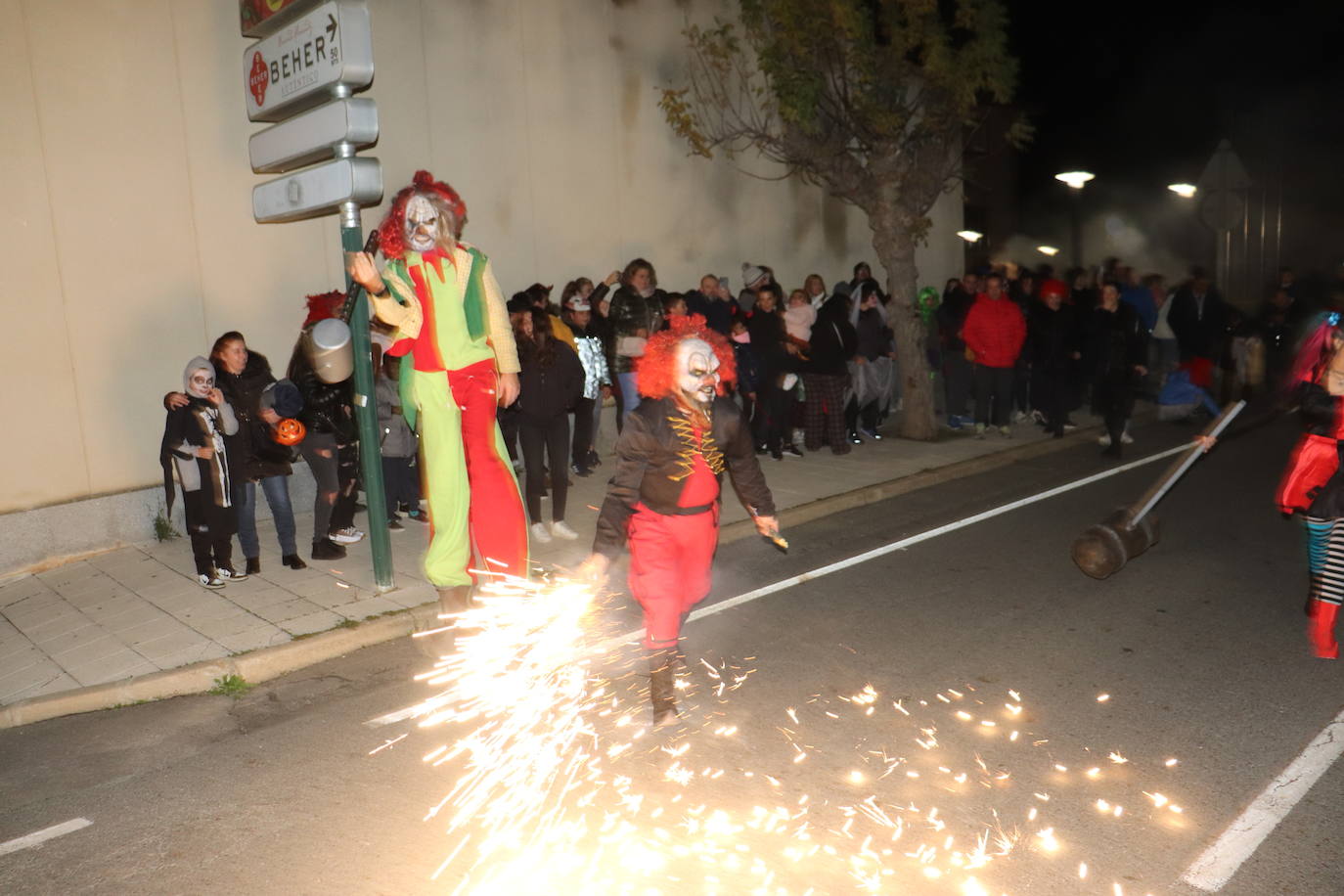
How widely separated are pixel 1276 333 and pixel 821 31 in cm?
828

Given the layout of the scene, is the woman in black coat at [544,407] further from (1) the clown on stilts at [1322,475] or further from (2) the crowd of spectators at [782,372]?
(1) the clown on stilts at [1322,475]

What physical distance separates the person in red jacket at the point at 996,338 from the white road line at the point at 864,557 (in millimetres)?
1926

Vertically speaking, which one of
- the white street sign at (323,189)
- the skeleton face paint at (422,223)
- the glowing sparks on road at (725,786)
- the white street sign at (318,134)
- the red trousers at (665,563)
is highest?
the white street sign at (318,134)

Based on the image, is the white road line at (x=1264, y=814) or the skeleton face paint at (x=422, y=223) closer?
the white road line at (x=1264, y=814)

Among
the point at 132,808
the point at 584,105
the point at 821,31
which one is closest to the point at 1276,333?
the point at 821,31

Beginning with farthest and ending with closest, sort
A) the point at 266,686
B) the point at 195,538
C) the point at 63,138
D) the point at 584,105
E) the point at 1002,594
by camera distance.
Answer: the point at 584,105
the point at 63,138
the point at 195,538
the point at 1002,594
the point at 266,686

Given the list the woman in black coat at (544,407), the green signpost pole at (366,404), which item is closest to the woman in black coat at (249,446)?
the green signpost pole at (366,404)

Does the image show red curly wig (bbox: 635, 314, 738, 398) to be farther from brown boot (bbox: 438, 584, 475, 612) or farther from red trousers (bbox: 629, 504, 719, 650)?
brown boot (bbox: 438, 584, 475, 612)

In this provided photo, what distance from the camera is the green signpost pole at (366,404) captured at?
22.0 ft

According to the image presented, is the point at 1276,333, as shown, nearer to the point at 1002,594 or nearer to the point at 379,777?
the point at 1002,594

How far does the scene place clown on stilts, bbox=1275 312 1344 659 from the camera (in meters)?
Result: 5.59

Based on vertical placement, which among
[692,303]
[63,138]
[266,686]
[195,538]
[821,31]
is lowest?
[266,686]

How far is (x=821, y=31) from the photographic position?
37.5 ft

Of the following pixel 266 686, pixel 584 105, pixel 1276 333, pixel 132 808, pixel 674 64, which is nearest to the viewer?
pixel 132 808
